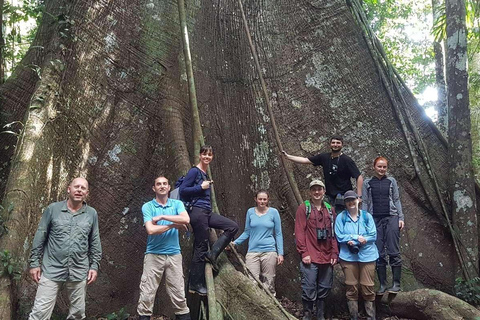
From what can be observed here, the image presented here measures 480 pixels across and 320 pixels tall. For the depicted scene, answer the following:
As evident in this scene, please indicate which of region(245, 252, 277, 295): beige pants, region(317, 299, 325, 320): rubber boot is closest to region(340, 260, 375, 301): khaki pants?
region(317, 299, 325, 320): rubber boot

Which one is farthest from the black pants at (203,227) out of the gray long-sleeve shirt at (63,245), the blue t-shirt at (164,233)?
the gray long-sleeve shirt at (63,245)

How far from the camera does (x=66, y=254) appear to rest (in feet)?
11.9

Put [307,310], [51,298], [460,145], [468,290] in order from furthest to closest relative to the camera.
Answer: [460,145] < [468,290] < [307,310] < [51,298]

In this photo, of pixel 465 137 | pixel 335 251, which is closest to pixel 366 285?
pixel 335 251

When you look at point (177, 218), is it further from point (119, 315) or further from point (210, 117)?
point (210, 117)

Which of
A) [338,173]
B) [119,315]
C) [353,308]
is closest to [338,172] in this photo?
[338,173]

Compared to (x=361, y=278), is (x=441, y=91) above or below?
above

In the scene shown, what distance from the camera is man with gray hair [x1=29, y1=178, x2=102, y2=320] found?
3553 millimetres

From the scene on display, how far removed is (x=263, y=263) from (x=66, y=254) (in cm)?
207

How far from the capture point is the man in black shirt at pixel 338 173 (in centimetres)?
494

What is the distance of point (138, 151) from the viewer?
5328mm

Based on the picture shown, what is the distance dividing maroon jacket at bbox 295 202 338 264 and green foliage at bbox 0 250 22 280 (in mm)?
2609

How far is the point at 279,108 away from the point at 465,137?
93.3 inches

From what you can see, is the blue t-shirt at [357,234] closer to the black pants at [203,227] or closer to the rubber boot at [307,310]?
the rubber boot at [307,310]
